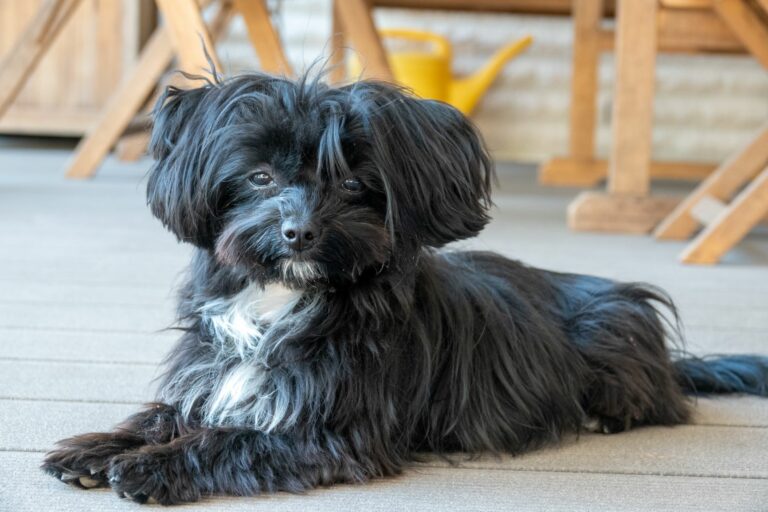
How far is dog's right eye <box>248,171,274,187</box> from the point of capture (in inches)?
66.0

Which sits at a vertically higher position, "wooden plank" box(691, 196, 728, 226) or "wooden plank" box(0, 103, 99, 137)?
"wooden plank" box(691, 196, 728, 226)

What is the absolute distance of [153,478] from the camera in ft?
5.17

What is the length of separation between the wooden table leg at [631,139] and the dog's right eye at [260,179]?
2.72 meters

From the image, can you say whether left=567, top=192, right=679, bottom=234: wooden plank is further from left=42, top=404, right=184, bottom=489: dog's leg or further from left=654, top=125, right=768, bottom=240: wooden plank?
left=42, top=404, right=184, bottom=489: dog's leg

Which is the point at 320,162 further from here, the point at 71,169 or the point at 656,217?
the point at 71,169

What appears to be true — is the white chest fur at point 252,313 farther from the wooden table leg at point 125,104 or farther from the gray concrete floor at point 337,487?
the wooden table leg at point 125,104

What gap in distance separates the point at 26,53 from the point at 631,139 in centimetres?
269

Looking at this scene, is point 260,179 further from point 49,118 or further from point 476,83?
point 49,118

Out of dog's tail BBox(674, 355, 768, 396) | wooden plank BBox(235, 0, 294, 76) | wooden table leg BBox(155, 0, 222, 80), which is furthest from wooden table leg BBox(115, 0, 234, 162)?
dog's tail BBox(674, 355, 768, 396)

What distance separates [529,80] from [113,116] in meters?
3.08

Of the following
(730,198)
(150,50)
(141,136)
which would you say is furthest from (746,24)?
(141,136)

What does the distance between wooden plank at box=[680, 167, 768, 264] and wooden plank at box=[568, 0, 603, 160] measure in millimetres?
2300

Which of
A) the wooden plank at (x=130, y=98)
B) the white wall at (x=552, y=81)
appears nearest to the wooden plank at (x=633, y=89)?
the wooden plank at (x=130, y=98)

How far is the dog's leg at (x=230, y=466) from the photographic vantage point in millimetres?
1578
